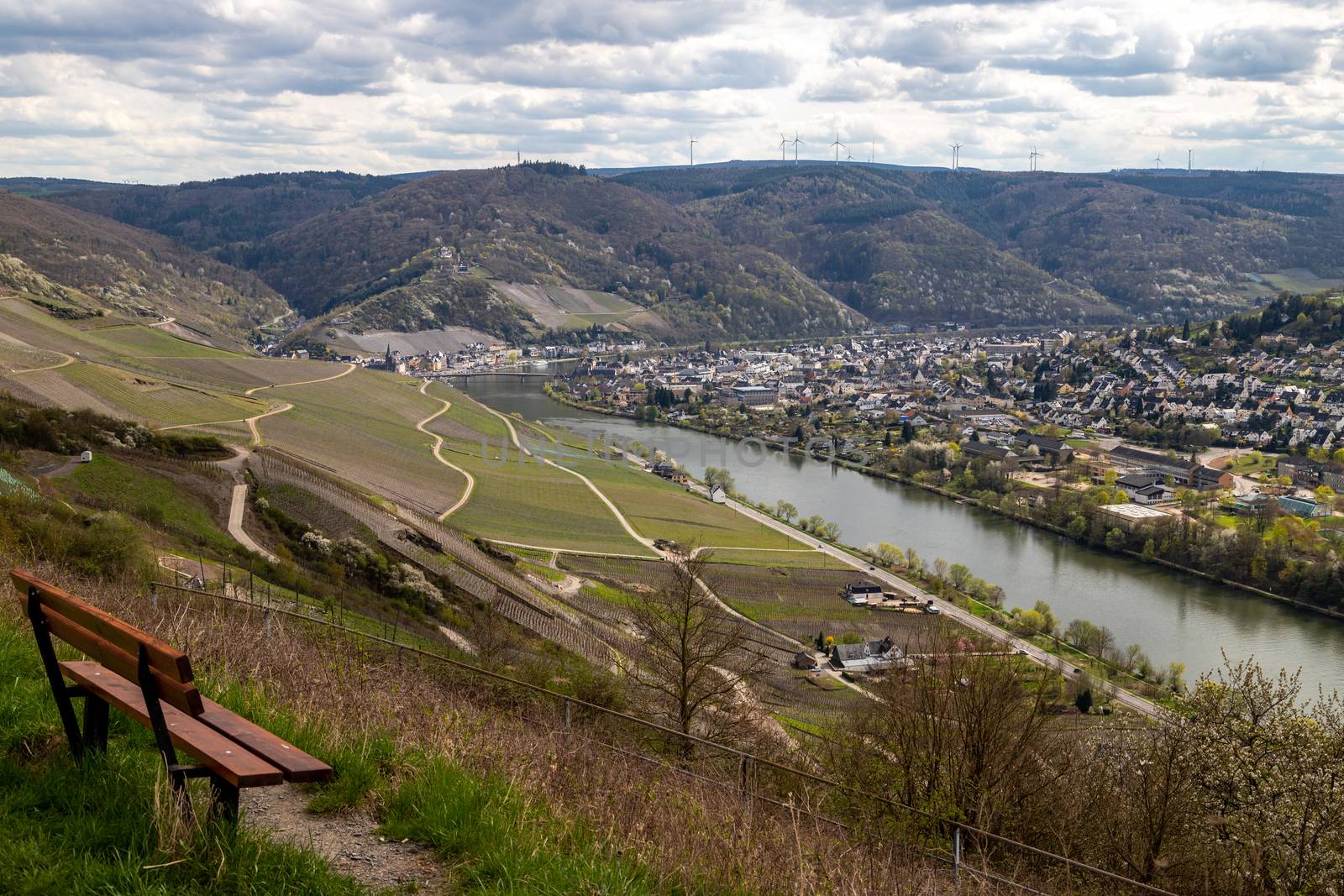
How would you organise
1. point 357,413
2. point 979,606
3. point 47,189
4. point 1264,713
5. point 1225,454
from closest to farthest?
point 1264,713
point 979,606
point 357,413
point 1225,454
point 47,189

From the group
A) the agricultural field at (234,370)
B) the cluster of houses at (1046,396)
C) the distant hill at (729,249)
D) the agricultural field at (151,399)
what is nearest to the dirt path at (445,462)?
the agricultural field at (234,370)

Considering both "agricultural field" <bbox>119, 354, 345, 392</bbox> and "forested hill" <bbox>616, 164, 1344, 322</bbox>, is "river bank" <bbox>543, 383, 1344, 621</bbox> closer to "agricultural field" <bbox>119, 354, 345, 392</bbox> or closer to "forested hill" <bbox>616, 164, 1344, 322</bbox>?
"agricultural field" <bbox>119, 354, 345, 392</bbox>

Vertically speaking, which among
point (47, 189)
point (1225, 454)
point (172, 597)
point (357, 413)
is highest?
point (47, 189)

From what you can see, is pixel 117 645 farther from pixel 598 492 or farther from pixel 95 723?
pixel 598 492

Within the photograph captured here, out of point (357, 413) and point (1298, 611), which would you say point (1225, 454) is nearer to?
point (1298, 611)

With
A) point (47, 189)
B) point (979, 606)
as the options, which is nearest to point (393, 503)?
point (979, 606)

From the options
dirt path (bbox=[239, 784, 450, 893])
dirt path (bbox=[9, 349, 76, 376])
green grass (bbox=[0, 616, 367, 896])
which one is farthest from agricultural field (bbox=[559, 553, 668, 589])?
green grass (bbox=[0, 616, 367, 896])
